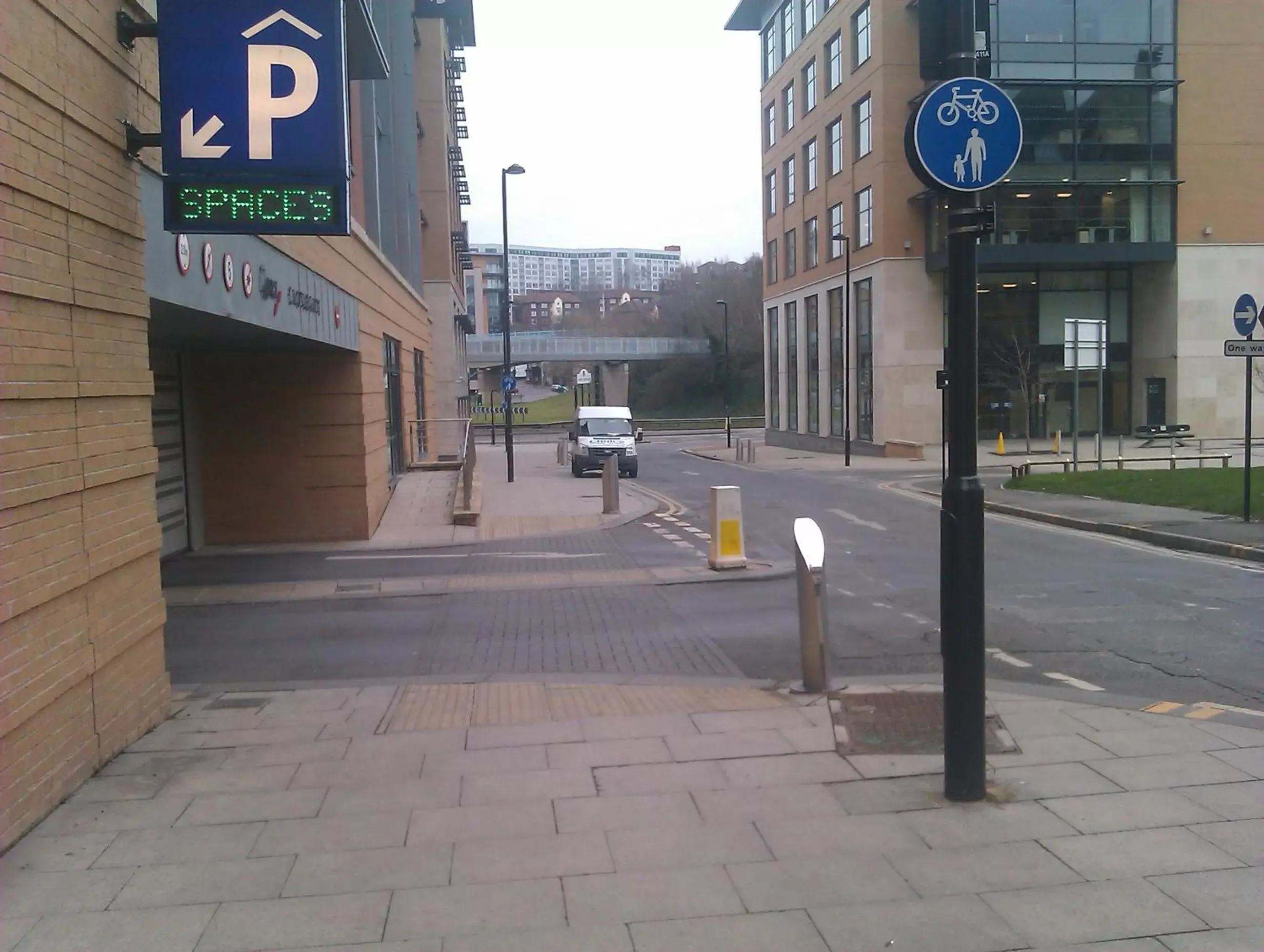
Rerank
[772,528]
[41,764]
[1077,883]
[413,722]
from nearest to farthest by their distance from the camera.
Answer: [1077,883] → [41,764] → [413,722] → [772,528]

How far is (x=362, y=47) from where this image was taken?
15.7 meters

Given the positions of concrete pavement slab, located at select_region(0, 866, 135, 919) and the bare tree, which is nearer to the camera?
concrete pavement slab, located at select_region(0, 866, 135, 919)

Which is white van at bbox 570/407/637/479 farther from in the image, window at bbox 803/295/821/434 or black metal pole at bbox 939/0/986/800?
black metal pole at bbox 939/0/986/800

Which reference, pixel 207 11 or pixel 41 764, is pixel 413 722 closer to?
pixel 41 764

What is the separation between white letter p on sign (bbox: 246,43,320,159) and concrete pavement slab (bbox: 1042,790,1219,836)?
6.05 m

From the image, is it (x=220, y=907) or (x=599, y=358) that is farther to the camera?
(x=599, y=358)

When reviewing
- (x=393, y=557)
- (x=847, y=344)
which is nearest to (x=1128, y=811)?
(x=393, y=557)

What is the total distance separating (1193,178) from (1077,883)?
44170mm

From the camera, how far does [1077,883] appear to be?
4594 mm

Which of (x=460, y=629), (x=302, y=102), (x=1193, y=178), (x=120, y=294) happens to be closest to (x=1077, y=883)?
(x=120, y=294)

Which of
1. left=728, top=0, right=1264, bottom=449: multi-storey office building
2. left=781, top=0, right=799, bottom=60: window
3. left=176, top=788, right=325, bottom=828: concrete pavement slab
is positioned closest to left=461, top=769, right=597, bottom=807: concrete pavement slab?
left=176, top=788, right=325, bottom=828: concrete pavement slab

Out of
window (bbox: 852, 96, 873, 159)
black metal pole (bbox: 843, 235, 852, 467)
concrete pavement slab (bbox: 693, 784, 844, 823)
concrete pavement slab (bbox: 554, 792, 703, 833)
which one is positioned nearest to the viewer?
concrete pavement slab (bbox: 554, 792, 703, 833)

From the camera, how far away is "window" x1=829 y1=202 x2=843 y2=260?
1889 inches

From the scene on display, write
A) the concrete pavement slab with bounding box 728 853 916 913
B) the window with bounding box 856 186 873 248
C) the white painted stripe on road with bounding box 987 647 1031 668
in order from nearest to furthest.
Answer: the concrete pavement slab with bounding box 728 853 916 913, the white painted stripe on road with bounding box 987 647 1031 668, the window with bounding box 856 186 873 248
